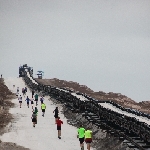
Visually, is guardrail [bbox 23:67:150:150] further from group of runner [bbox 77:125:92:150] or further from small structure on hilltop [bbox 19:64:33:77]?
small structure on hilltop [bbox 19:64:33:77]

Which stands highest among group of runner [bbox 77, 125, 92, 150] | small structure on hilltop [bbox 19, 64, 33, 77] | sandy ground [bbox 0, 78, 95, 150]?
small structure on hilltop [bbox 19, 64, 33, 77]

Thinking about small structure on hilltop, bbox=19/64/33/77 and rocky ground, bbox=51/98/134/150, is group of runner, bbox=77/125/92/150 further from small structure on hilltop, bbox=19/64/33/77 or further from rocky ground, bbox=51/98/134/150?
small structure on hilltop, bbox=19/64/33/77

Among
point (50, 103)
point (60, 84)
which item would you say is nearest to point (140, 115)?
point (50, 103)

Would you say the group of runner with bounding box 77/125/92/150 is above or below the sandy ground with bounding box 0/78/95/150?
above

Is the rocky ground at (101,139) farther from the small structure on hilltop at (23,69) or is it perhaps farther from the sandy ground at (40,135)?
the small structure on hilltop at (23,69)

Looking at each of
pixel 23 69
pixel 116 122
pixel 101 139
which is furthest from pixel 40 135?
pixel 23 69

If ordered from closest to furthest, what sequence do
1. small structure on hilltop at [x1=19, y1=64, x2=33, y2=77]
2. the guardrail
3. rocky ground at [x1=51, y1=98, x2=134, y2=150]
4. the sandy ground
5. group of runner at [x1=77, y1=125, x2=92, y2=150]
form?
the guardrail < group of runner at [x1=77, y1=125, x2=92, y2=150] < rocky ground at [x1=51, y1=98, x2=134, y2=150] < the sandy ground < small structure on hilltop at [x1=19, y1=64, x2=33, y2=77]

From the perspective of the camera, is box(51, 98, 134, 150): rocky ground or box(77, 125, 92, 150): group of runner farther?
box(51, 98, 134, 150): rocky ground

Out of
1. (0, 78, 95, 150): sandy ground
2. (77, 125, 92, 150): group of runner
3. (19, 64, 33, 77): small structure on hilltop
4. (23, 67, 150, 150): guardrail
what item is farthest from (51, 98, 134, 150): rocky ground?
(19, 64, 33, 77): small structure on hilltop

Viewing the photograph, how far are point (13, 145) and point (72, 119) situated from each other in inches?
446

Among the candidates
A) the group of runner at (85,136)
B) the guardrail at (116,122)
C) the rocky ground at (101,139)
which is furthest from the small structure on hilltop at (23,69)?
the group of runner at (85,136)

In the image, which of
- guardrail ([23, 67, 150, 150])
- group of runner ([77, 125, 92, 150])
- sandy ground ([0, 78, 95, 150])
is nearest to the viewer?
guardrail ([23, 67, 150, 150])

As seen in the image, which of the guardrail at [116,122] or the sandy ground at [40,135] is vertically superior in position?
the guardrail at [116,122]

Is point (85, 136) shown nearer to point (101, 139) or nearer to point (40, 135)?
point (101, 139)
